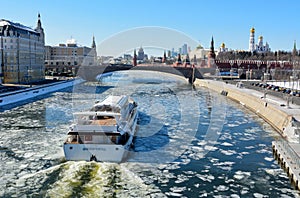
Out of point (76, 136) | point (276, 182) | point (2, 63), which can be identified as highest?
point (2, 63)

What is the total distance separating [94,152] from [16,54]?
149 ft

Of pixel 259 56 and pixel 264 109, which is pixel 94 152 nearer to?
pixel 264 109

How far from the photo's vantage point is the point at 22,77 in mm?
58344

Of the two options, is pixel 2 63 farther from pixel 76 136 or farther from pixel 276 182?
pixel 276 182

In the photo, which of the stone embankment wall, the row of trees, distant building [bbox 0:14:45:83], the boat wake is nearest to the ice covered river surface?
the boat wake

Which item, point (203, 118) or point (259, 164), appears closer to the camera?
point (259, 164)

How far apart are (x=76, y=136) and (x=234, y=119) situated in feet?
54.2

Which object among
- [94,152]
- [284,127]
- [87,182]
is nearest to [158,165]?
[94,152]

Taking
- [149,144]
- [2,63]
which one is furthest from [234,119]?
[2,63]

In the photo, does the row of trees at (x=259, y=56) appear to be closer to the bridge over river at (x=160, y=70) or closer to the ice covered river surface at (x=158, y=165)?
the bridge over river at (x=160, y=70)

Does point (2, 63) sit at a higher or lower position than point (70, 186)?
higher

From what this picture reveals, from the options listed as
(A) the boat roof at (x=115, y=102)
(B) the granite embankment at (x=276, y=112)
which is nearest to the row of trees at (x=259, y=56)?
(B) the granite embankment at (x=276, y=112)

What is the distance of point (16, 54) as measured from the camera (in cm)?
5572

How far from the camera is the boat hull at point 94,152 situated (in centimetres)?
1586
